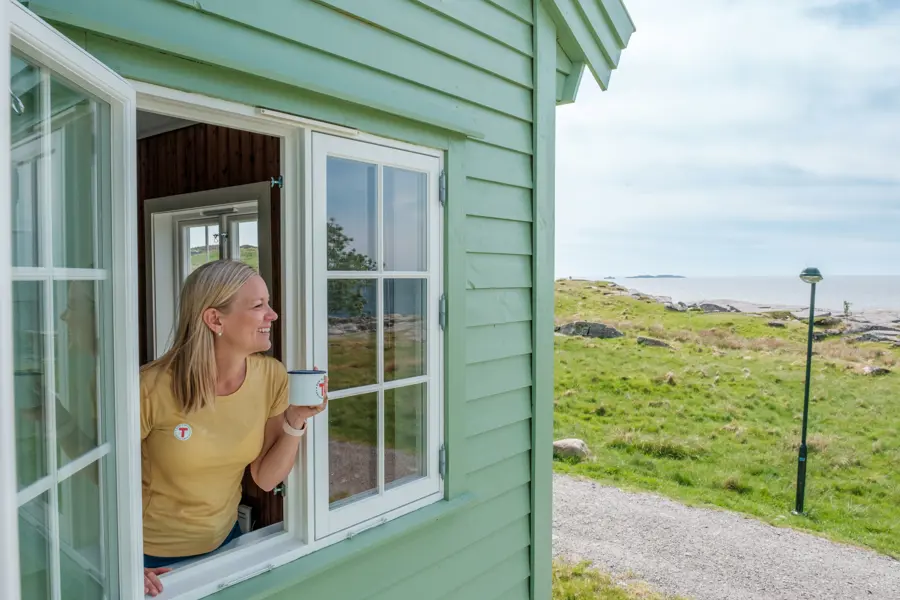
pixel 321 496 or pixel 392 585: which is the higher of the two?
pixel 321 496

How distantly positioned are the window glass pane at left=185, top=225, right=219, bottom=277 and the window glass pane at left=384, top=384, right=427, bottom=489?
1.70 metres

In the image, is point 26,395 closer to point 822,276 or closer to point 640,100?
point 822,276

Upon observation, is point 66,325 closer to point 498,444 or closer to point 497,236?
point 497,236

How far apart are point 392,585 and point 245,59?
1779 mm

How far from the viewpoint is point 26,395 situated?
952 mm

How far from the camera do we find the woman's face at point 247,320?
5.96ft

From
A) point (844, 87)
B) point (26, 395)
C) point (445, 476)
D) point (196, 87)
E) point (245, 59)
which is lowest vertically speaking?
point (445, 476)

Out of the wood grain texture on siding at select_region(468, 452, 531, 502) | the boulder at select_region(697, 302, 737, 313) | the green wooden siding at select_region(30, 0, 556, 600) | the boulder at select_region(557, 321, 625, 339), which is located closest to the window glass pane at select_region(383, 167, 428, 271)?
the green wooden siding at select_region(30, 0, 556, 600)

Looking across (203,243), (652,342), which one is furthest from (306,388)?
(652,342)

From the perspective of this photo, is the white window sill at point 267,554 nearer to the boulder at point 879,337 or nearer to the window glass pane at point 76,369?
the window glass pane at point 76,369

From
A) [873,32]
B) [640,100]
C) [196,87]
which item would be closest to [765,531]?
[196,87]

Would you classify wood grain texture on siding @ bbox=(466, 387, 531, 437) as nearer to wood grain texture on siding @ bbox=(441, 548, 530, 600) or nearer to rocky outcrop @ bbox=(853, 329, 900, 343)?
wood grain texture on siding @ bbox=(441, 548, 530, 600)

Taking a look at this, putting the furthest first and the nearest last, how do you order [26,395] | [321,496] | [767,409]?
[767,409], [321,496], [26,395]

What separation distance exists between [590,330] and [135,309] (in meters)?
17.3
